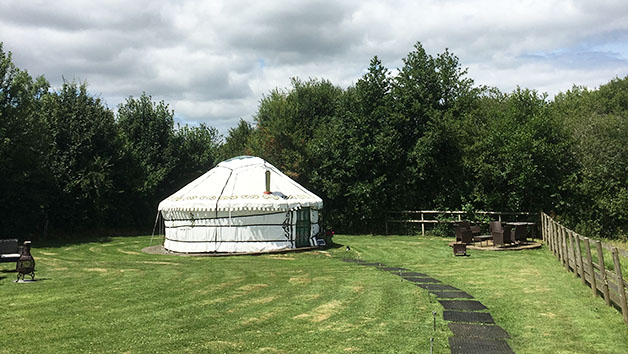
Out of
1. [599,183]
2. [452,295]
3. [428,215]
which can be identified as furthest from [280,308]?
[599,183]

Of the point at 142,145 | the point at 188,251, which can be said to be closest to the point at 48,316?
the point at 188,251

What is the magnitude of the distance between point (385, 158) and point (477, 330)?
1649 centimetres

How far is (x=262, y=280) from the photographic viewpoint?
10672 millimetres

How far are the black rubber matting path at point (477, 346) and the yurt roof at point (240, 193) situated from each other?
1103 cm

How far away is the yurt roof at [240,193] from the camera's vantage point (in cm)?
1664

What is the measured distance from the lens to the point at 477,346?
5883 mm

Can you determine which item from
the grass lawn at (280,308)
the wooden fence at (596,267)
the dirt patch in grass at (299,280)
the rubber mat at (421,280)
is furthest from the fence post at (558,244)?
the dirt patch in grass at (299,280)

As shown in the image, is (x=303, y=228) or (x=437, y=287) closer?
(x=437, y=287)

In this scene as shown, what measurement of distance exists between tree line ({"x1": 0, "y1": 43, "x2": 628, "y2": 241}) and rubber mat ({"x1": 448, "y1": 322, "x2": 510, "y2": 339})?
47.2ft

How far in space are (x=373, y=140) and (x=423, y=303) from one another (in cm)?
1534

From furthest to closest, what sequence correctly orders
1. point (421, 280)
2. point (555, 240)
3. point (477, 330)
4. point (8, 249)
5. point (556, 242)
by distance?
point (555, 240), point (556, 242), point (8, 249), point (421, 280), point (477, 330)

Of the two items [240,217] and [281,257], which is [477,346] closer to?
[281,257]

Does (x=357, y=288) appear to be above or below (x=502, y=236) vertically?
below

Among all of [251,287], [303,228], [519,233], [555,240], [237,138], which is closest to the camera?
[251,287]
